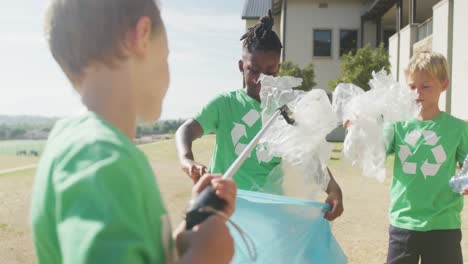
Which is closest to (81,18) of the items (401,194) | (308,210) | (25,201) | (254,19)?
(308,210)

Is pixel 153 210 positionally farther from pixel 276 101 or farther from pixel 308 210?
pixel 276 101

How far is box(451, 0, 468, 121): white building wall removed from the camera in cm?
1276

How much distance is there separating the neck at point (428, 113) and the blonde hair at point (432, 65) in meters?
0.19

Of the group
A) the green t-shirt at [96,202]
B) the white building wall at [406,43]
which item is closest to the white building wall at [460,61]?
the white building wall at [406,43]

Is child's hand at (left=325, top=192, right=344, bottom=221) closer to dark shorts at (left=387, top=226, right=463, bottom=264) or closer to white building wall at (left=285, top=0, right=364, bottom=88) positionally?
dark shorts at (left=387, top=226, right=463, bottom=264)

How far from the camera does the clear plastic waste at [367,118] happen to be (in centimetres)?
278

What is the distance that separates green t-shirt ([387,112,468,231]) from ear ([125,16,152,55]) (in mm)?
2501

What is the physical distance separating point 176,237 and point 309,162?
147 cm

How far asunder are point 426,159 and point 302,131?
121cm

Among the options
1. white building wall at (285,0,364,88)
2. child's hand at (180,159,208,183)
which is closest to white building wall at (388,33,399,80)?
white building wall at (285,0,364,88)

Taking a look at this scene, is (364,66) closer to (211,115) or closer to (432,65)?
(432,65)

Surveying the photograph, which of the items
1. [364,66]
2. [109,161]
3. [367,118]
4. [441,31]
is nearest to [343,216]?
[367,118]

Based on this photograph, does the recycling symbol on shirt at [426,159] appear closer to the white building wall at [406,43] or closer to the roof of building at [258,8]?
the white building wall at [406,43]

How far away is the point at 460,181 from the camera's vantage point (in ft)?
9.30
